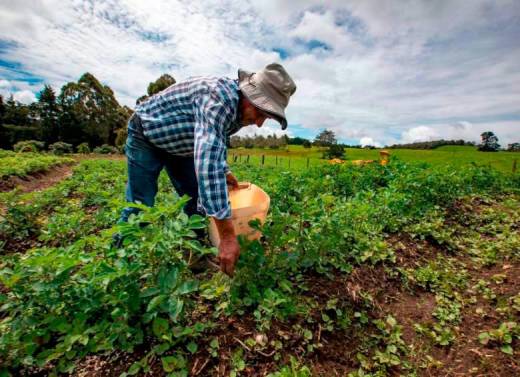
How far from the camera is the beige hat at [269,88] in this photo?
1.85 metres

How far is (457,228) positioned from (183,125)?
12.8 feet

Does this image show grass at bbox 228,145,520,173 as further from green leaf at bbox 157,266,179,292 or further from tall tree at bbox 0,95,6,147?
tall tree at bbox 0,95,6,147

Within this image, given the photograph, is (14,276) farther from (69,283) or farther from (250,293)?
(250,293)

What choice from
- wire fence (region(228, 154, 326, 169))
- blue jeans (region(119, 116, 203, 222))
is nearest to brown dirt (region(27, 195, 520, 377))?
blue jeans (region(119, 116, 203, 222))

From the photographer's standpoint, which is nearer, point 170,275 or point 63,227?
point 170,275

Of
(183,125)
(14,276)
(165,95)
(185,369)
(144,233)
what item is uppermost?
(165,95)

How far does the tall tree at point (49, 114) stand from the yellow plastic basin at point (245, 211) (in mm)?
42340

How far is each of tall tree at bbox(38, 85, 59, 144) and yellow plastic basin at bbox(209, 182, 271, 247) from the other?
139 ft

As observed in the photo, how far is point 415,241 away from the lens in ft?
11.0

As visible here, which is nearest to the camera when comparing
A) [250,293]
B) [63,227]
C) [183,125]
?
[250,293]

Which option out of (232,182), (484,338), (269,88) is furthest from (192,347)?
→ (484,338)

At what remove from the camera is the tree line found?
35.7 meters

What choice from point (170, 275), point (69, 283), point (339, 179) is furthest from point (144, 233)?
point (339, 179)

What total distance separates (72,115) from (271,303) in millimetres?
43307
